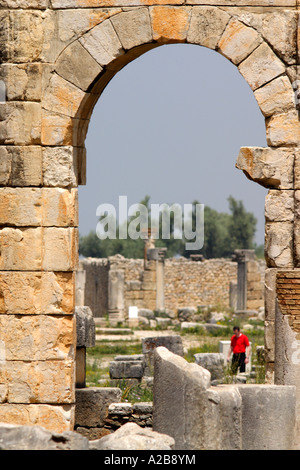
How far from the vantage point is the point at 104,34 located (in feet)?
28.5

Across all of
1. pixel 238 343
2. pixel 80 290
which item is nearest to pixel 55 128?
pixel 238 343

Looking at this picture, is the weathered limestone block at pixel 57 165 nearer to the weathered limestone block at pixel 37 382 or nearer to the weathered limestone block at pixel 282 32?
Result: the weathered limestone block at pixel 37 382

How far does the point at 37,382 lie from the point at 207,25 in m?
3.83

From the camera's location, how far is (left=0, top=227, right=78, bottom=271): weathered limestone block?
873cm

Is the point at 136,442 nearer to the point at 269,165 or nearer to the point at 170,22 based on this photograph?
the point at 269,165

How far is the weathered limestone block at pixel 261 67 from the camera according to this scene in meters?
8.43

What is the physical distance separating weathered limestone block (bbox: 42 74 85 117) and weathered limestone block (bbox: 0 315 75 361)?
205 centimetres

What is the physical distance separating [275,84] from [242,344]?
28.7 ft

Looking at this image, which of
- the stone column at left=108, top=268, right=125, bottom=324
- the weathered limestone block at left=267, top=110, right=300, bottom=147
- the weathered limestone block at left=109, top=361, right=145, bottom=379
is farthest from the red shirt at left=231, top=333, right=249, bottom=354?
the stone column at left=108, top=268, right=125, bottom=324

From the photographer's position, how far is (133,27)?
8.61 m

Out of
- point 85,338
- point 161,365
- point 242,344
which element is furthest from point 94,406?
point 242,344

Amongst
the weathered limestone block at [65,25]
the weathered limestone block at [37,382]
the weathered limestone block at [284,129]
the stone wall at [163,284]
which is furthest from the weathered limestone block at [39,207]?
the stone wall at [163,284]

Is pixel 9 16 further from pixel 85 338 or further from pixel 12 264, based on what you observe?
pixel 85 338

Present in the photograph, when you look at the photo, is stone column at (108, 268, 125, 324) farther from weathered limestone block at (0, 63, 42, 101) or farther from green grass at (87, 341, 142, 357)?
weathered limestone block at (0, 63, 42, 101)
